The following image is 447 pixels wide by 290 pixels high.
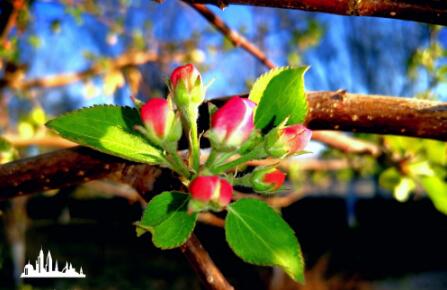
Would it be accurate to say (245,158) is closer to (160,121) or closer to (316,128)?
(160,121)

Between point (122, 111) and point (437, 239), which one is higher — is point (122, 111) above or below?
above

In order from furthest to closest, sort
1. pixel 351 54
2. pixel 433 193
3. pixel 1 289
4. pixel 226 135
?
1. pixel 351 54
2. pixel 1 289
3. pixel 433 193
4. pixel 226 135

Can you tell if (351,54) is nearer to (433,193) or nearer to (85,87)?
(85,87)

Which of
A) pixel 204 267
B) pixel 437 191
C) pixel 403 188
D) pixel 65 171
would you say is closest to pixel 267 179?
pixel 204 267

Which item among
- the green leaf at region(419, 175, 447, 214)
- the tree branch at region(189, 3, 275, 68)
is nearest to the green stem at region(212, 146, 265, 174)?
the tree branch at region(189, 3, 275, 68)

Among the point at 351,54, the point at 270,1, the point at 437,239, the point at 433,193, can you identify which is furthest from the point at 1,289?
the point at 351,54

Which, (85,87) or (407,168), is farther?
(85,87)

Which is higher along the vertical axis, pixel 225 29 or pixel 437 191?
pixel 225 29
